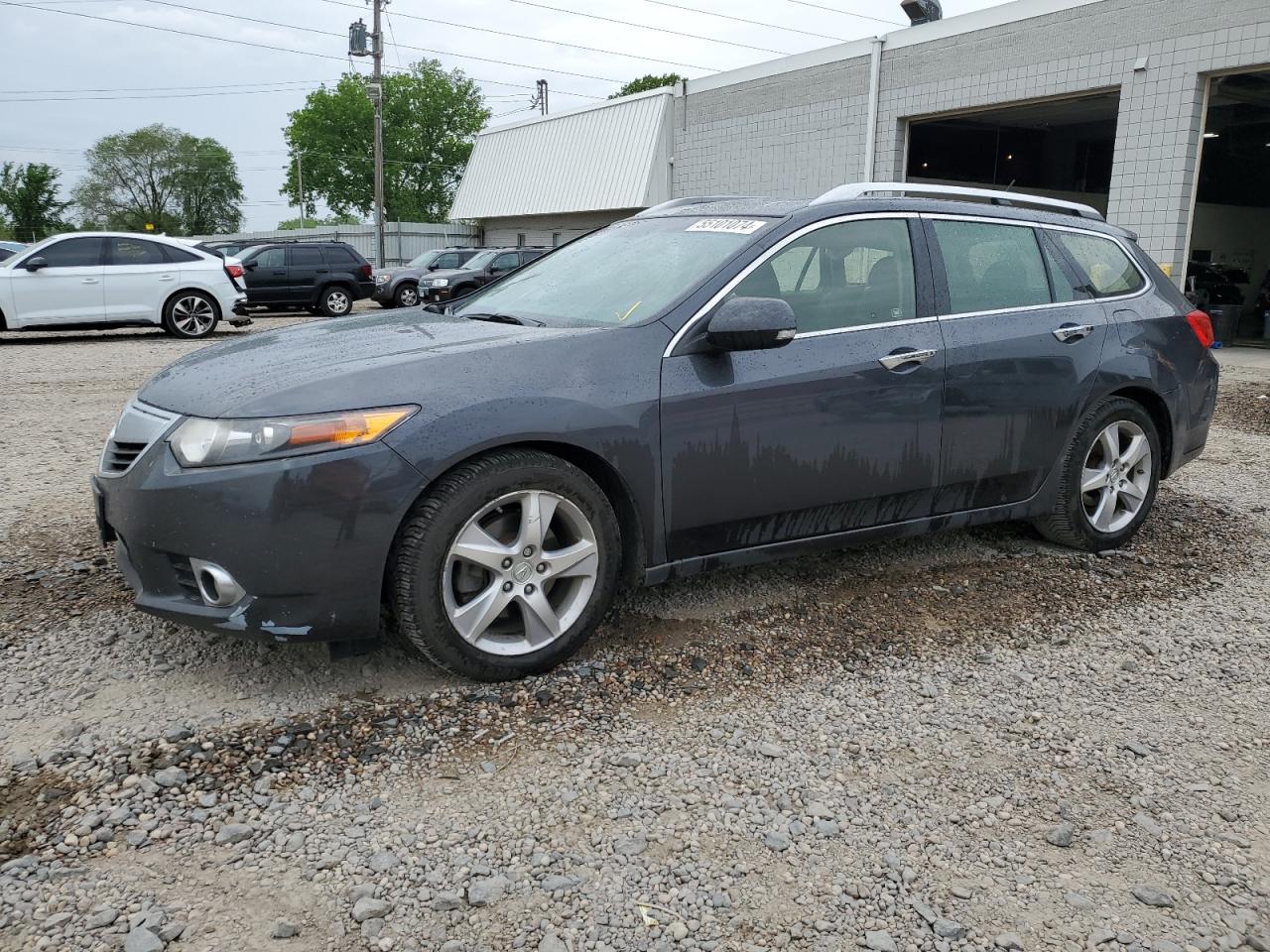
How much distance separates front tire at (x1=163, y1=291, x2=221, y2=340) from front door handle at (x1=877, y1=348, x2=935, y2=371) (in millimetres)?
13623

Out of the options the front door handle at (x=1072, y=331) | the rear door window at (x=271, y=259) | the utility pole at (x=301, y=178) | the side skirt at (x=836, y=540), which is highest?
the utility pole at (x=301, y=178)

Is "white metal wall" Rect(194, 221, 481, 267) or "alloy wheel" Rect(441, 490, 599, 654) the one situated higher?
"white metal wall" Rect(194, 221, 481, 267)

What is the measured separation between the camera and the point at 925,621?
163 inches

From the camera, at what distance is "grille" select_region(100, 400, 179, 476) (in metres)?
3.25

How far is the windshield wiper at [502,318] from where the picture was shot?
3.93m

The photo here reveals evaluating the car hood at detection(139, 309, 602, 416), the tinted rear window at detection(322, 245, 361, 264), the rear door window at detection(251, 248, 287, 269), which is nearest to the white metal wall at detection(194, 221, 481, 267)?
the tinted rear window at detection(322, 245, 361, 264)

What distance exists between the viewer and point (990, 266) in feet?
14.9

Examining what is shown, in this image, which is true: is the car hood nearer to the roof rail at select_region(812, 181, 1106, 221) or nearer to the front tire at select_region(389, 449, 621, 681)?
the front tire at select_region(389, 449, 621, 681)

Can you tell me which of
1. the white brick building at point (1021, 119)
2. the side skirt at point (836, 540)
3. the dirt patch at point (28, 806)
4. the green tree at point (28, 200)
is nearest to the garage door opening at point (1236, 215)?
the white brick building at point (1021, 119)

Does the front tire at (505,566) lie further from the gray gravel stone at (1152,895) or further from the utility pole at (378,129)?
the utility pole at (378,129)

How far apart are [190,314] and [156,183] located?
8940 cm

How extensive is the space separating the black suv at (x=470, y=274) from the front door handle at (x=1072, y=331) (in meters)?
18.0

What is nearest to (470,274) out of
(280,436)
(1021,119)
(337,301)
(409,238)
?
(337,301)

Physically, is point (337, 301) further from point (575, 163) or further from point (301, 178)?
point (301, 178)
